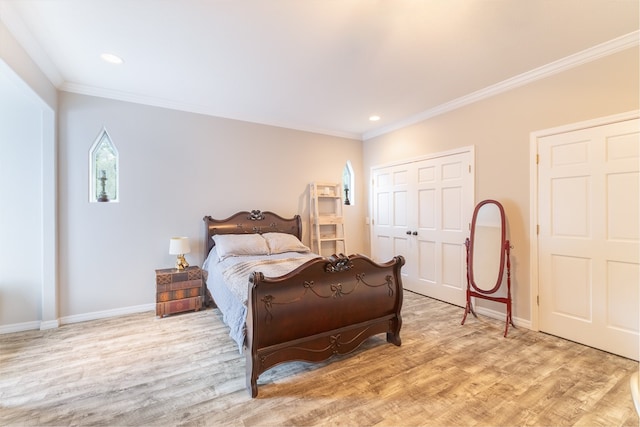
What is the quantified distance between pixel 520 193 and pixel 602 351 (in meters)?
1.61

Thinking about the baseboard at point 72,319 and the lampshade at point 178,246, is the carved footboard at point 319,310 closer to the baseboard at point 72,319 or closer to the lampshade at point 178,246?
the lampshade at point 178,246

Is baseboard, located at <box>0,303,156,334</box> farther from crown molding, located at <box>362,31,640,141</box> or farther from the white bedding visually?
crown molding, located at <box>362,31,640,141</box>

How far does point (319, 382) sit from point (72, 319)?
305 cm

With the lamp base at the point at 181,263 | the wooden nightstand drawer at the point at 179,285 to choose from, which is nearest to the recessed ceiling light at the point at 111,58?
the lamp base at the point at 181,263

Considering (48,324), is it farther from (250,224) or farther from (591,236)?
(591,236)

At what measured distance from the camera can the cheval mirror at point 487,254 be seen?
311cm

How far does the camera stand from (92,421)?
173 cm

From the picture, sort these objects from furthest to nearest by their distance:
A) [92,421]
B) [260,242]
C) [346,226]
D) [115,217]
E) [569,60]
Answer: [346,226], [260,242], [115,217], [569,60], [92,421]

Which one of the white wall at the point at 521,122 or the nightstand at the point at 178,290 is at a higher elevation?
the white wall at the point at 521,122

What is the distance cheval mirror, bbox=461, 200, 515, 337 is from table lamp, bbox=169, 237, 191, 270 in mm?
3431

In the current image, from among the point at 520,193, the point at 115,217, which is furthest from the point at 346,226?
the point at 115,217

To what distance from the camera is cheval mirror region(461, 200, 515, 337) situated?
3.11 meters

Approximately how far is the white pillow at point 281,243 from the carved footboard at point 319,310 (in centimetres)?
163

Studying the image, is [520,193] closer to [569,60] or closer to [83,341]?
[569,60]
